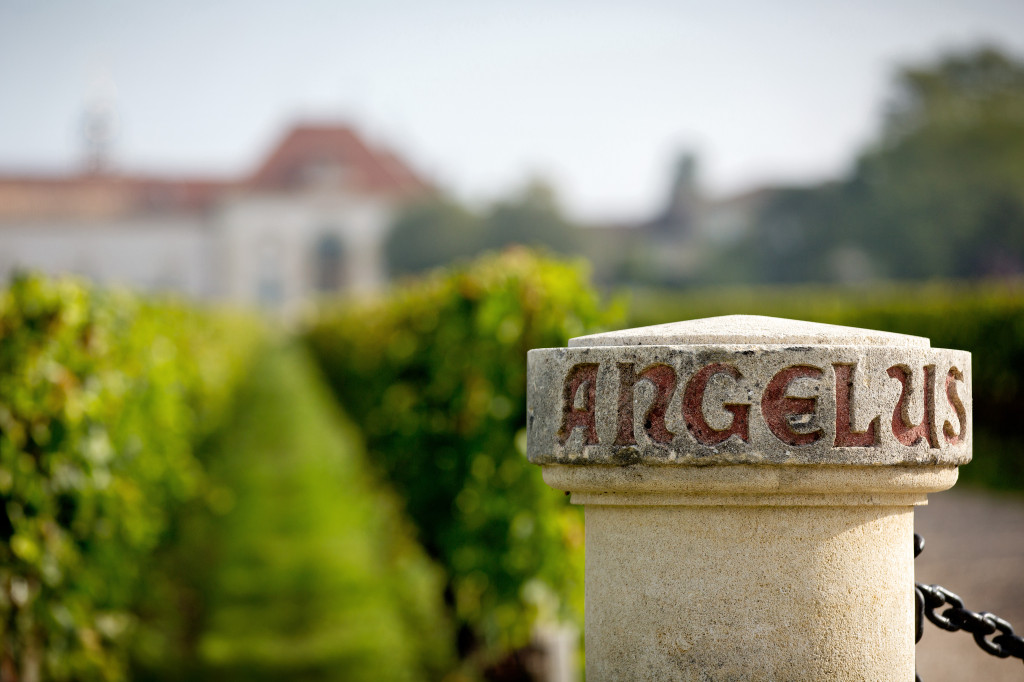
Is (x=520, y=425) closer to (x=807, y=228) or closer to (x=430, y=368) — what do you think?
(x=430, y=368)

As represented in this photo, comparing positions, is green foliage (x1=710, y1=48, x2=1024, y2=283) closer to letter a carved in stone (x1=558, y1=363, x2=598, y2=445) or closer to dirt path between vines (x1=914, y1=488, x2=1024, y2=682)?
dirt path between vines (x1=914, y1=488, x2=1024, y2=682)

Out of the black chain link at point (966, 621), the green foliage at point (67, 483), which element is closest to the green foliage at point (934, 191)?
the green foliage at point (67, 483)

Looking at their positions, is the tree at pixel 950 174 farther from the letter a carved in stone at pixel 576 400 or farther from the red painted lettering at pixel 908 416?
the letter a carved in stone at pixel 576 400

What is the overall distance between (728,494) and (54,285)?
12.4ft

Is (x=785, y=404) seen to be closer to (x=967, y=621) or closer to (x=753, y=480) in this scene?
(x=753, y=480)

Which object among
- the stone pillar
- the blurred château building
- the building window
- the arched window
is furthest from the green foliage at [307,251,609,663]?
the building window

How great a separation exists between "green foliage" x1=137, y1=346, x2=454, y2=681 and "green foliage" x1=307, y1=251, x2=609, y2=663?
80 centimetres

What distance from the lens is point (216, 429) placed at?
1158cm

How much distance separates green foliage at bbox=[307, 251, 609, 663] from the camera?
13.3 feet

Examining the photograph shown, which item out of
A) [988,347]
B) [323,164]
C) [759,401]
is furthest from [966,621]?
[323,164]

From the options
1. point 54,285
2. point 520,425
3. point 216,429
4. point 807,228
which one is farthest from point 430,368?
point 807,228

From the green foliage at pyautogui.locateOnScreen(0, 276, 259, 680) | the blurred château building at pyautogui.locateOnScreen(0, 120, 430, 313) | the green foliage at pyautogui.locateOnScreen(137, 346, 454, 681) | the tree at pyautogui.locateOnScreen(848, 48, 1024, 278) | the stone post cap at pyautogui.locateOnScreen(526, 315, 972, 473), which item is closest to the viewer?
the stone post cap at pyautogui.locateOnScreen(526, 315, 972, 473)

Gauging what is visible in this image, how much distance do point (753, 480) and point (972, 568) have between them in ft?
21.0

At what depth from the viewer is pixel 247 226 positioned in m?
61.3
